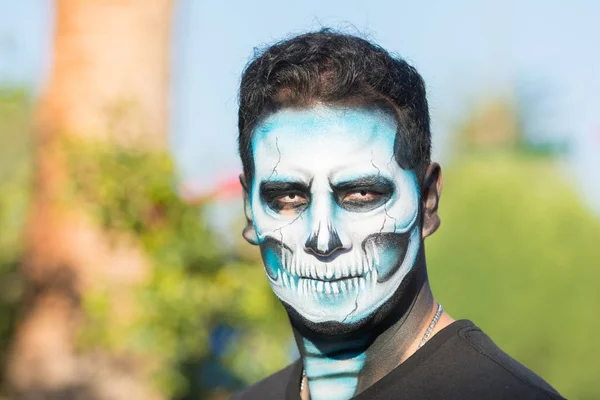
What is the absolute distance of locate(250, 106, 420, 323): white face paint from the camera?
231 cm

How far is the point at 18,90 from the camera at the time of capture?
49.4 feet

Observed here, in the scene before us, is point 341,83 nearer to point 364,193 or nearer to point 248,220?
point 364,193

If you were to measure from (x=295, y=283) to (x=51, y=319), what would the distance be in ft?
18.8

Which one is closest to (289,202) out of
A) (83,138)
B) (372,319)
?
(372,319)

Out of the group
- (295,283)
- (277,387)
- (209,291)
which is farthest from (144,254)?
(295,283)

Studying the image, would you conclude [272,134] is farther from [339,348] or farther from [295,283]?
[339,348]

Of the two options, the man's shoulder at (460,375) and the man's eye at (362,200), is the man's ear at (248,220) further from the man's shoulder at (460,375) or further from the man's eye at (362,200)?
the man's shoulder at (460,375)

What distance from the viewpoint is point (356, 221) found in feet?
7.63

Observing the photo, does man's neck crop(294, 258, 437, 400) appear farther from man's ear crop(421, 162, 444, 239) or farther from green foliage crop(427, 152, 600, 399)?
A: green foliage crop(427, 152, 600, 399)

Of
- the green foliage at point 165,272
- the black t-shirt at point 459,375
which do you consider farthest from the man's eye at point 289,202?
the green foliage at point 165,272

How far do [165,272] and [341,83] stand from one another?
4564mm

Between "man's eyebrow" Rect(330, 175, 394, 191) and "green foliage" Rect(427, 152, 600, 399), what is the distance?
22.0 ft

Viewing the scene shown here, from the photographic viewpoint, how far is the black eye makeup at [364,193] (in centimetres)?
231

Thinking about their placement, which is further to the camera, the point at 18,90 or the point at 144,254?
the point at 18,90
